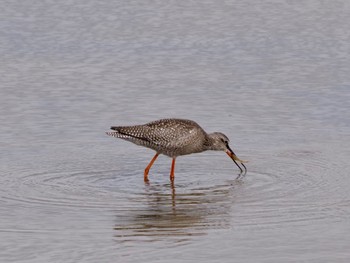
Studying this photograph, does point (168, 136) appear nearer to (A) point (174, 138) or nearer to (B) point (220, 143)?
(A) point (174, 138)

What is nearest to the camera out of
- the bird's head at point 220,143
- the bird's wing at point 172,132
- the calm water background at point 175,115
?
the calm water background at point 175,115

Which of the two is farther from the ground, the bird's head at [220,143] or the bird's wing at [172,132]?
the bird's wing at [172,132]

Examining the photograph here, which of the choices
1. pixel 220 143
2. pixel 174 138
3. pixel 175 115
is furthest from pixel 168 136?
pixel 175 115

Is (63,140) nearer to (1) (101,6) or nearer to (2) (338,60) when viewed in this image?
(2) (338,60)

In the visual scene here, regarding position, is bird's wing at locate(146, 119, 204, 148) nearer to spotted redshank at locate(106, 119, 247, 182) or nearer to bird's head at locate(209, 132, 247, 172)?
spotted redshank at locate(106, 119, 247, 182)

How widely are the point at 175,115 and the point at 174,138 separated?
9.00ft

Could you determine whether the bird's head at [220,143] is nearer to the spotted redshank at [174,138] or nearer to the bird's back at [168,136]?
the spotted redshank at [174,138]

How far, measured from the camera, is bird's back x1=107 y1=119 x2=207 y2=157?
1519cm

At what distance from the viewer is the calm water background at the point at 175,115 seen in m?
11.3

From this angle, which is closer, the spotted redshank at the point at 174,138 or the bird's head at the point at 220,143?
the spotted redshank at the point at 174,138

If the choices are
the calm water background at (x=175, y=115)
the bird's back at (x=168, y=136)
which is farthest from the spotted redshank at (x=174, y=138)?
the calm water background at (x=175, y=115)

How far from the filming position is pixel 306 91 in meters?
19.6

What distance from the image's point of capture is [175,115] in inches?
705

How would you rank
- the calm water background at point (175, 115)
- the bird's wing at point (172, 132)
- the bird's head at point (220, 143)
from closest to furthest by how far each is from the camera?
1. the calm water background at point (175, 115)
2. the bird's wing at point (172, 132)
3. the bird's head at point (220, 143)
